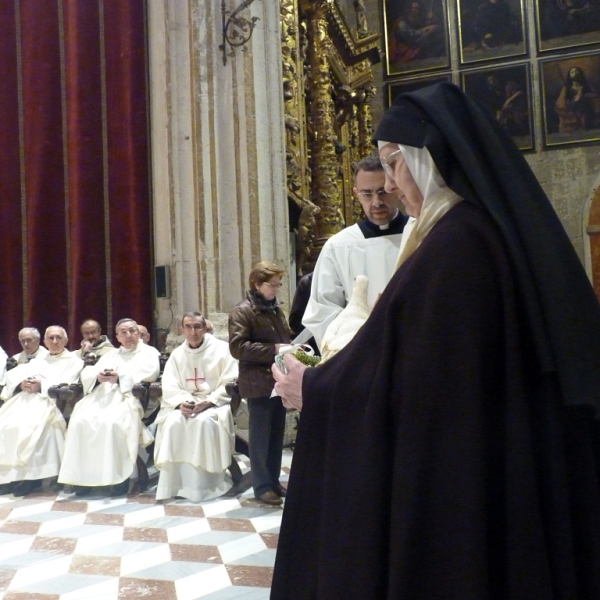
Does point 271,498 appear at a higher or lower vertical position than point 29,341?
lower

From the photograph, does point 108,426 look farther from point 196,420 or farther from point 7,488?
point 7,488

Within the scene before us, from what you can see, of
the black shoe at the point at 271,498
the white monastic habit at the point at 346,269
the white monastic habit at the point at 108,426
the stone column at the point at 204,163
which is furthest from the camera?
the stone column at the point at 204,163

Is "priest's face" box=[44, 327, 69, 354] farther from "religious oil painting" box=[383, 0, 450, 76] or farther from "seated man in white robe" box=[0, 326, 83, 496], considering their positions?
"religious oil painting" box=[383, 0, 450, 76]

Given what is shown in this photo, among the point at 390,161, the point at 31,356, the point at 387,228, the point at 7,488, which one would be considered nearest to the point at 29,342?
the point at 31,356

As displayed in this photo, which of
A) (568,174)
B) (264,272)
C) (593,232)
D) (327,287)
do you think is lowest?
(327,287)

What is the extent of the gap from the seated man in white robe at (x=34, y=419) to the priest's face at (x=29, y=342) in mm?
226

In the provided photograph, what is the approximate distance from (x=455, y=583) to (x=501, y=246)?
0.68 m

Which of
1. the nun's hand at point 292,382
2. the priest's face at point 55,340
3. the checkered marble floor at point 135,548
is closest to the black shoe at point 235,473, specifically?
the checkered marble floor at point 135,548

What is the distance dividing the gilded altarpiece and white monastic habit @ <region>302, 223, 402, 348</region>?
4936mm

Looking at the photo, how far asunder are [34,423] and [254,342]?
2161mm

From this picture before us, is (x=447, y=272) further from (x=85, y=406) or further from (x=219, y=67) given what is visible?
(x=219, y=67)

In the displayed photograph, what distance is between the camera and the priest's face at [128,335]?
6.17 m

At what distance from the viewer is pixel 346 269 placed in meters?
3.21

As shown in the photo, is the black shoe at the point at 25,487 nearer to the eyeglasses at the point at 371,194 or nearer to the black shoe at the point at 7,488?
the black shoe at the point at 7,488
